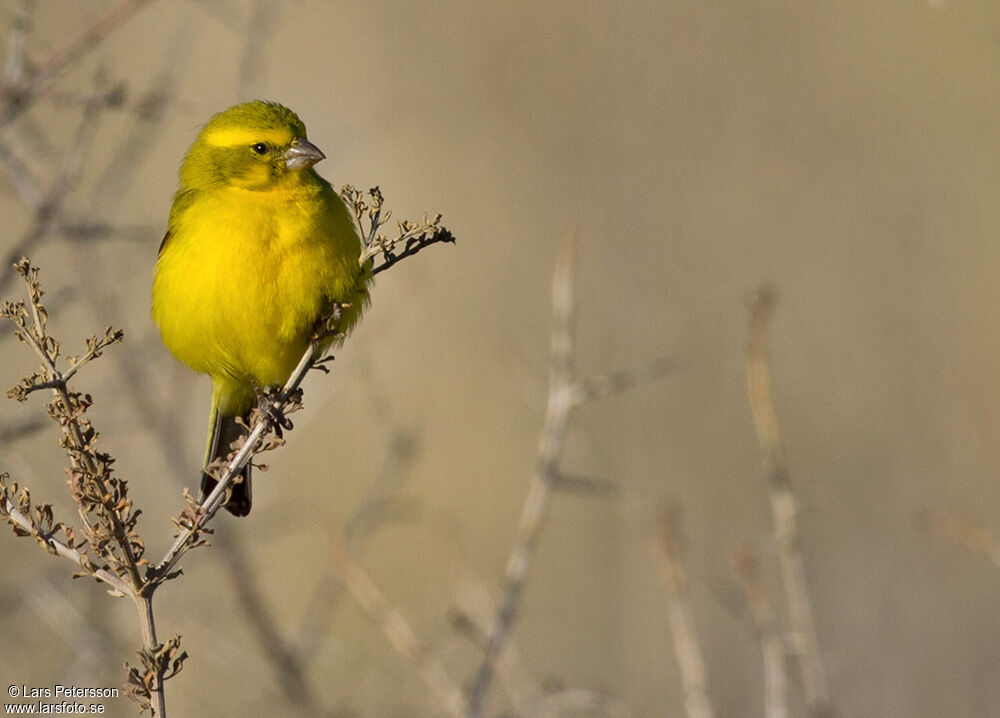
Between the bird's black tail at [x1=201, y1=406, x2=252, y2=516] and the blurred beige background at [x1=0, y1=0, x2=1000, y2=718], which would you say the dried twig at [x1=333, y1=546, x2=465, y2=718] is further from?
the blurred beige background at [x1=0, y1=0, x2=1000, y2=718]

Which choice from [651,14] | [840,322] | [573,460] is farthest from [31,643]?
[651,14]

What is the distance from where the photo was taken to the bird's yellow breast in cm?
418

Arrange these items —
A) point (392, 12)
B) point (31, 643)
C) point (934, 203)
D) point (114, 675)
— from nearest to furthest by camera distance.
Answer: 1. point (114, 675)
2. point (31, 643)
3. point (934, 203)
4. point (392, 12)

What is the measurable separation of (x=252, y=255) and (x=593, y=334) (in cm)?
581

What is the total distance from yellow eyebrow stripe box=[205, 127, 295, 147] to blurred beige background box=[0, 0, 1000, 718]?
95 centimetres

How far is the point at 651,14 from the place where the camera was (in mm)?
11922

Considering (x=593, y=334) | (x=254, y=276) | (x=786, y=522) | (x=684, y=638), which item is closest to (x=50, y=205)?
(x=254, y=276)

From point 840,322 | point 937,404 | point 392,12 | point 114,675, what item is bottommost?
point 114,675

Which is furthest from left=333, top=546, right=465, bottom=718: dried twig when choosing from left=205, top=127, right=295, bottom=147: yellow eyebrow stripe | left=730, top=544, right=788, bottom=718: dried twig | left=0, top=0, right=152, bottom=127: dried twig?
left=0, top=0, right=152, bottom=127: dried twig

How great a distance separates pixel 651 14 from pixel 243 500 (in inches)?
333

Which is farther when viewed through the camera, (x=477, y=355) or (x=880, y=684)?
(x=477, y=355)

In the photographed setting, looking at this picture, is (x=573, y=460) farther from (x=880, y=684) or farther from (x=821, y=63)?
(x=821, y=63)

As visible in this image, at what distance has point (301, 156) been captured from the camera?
4504mm

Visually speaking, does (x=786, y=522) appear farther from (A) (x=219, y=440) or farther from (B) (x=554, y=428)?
(A) (x=219, y=440)
